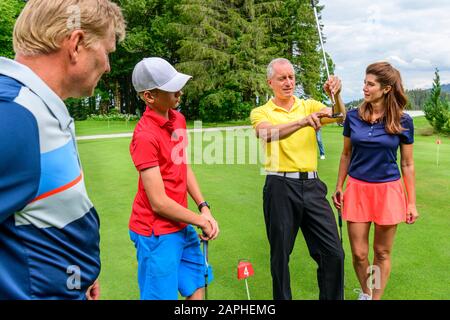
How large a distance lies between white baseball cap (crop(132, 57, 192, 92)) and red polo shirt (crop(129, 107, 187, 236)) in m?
0.18

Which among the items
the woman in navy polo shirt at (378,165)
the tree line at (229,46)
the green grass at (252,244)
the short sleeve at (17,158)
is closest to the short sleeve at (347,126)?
the woman in navy polo shirt at (378,165)

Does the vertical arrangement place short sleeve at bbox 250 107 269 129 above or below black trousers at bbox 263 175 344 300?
above

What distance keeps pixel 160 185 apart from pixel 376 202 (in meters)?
1.92

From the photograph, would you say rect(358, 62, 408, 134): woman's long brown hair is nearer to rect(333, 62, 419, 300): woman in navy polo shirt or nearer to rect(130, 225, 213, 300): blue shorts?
rect(333, 62, 419, 300): woman in navy polo shirt

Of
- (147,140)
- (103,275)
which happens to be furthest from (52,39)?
(103,275)

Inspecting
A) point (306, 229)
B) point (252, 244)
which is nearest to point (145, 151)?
point (306, 229)

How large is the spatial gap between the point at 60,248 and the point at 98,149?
13.8m

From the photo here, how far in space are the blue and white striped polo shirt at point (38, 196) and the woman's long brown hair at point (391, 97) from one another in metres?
2.71

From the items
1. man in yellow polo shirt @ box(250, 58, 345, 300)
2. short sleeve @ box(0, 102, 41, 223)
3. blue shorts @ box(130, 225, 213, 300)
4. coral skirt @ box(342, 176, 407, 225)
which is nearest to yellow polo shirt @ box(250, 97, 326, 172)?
man in yellow polo shirt @ box(250, 58, 345, 300)

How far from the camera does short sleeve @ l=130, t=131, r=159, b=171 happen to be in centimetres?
250

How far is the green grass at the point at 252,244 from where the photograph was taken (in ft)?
12.8

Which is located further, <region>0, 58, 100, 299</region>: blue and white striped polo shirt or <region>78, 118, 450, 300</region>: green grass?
<region>78, 118, 450, 300</region>: green grass

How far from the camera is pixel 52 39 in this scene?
130 cm

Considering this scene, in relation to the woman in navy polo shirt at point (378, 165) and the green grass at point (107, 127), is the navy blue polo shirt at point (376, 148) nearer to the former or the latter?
the woman in navy polo shirt at point (378, 165)
